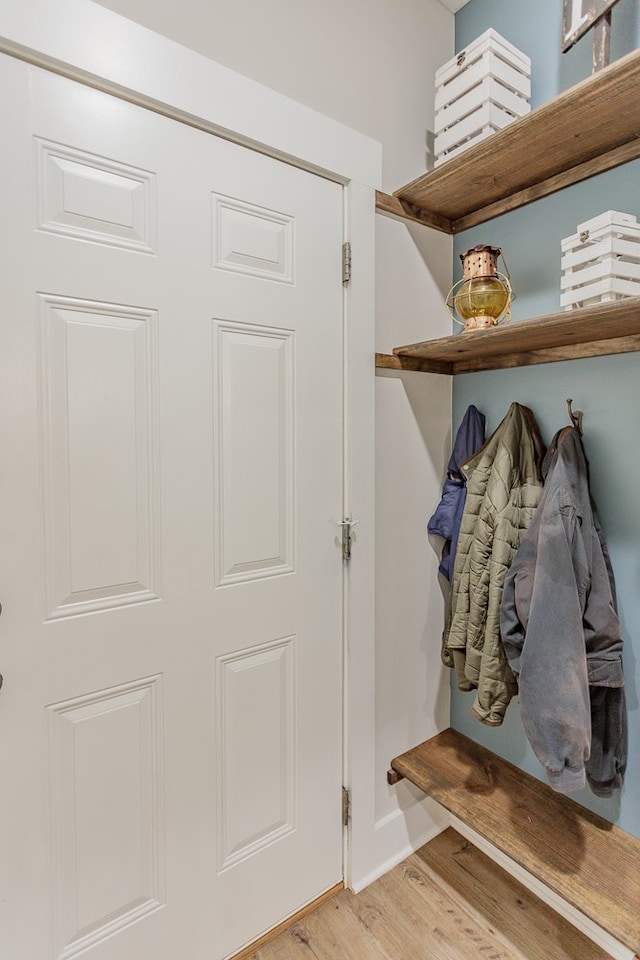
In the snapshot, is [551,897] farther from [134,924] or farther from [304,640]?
[134,924]

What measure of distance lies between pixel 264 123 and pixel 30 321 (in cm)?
77

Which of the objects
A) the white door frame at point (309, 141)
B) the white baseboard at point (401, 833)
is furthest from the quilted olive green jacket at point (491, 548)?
the white baseboard at point (401, 833)

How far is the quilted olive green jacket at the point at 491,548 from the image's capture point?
4.52ft

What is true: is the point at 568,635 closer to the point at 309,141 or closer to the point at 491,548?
the point at 491,548

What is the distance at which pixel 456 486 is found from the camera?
168 centimetres

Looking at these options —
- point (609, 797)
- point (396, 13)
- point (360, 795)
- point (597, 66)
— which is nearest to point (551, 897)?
point (609, 797)

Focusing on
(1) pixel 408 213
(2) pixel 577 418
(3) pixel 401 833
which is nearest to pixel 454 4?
(1) pixel 408 213

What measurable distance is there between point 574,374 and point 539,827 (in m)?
1.26

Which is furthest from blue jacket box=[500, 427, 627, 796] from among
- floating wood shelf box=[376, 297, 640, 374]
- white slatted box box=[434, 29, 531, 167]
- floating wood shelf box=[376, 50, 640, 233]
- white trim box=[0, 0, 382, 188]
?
white trim box=[0, 0, 382, 188]

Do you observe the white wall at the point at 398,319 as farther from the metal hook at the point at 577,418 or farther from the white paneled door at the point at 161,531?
the metal hook at the point at 577,418

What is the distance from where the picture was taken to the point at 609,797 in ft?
4.38

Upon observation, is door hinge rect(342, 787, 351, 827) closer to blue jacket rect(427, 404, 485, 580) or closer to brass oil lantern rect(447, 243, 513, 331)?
blue jacket rect(427, 404, 485, 580)

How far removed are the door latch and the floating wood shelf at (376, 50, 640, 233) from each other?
944 millimetres

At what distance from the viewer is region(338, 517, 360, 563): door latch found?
1.47m
